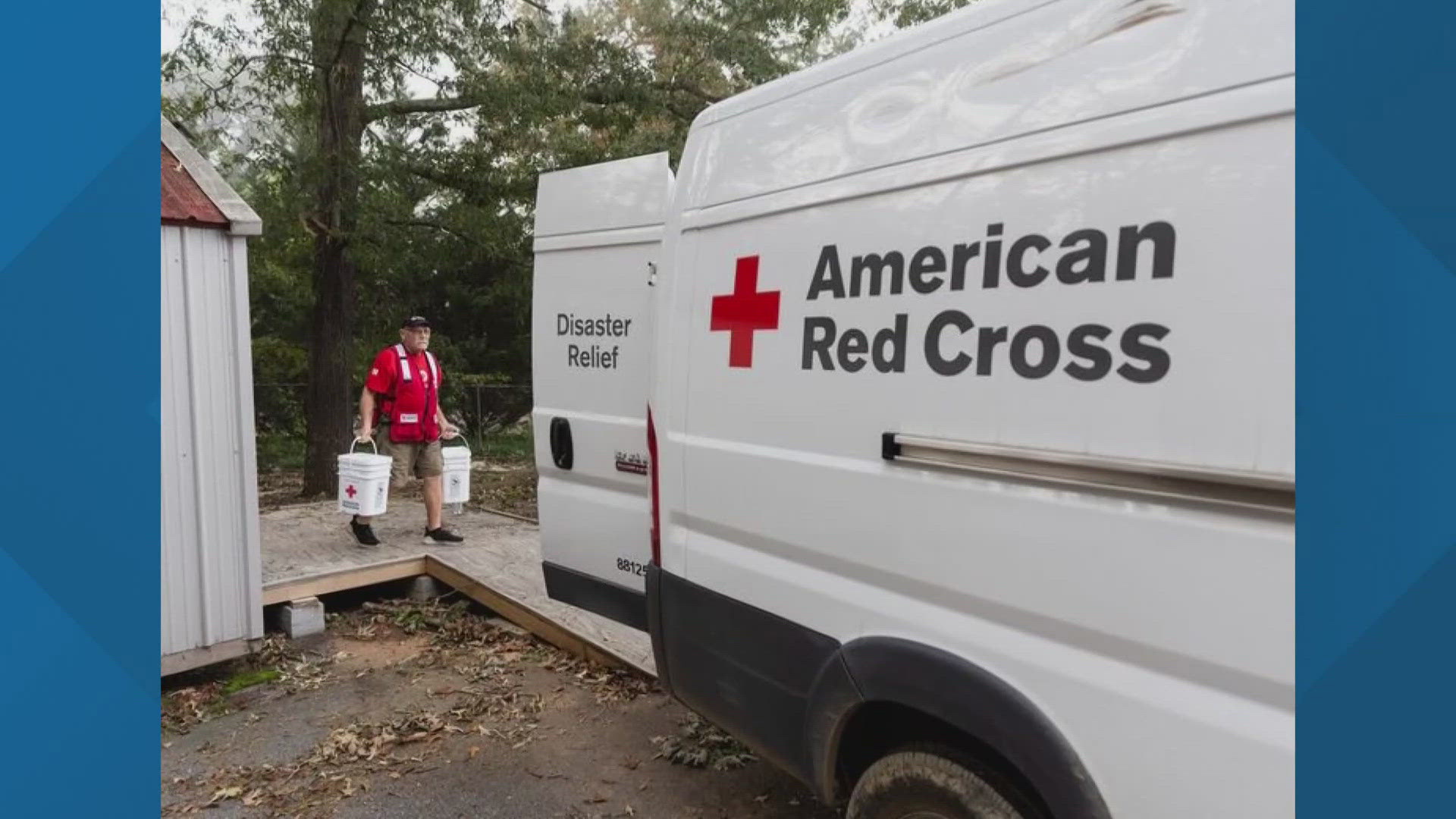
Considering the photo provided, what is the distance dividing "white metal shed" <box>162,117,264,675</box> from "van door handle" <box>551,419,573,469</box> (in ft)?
6.04

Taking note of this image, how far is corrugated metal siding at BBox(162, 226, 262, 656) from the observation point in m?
4.39

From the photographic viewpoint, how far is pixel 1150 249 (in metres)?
1.68

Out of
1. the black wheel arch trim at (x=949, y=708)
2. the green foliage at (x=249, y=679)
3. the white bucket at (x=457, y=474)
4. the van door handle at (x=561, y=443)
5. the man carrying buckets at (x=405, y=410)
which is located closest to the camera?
the black wheel arch trim at (x=949, y=708)

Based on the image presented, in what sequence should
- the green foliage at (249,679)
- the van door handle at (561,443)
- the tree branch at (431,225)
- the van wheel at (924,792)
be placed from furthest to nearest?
the tree branch at (431,225), the green foliage at (249,679), the van door handle at (561,443), the van wheel at (924,792)

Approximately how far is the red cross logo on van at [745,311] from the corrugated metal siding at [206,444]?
316cm

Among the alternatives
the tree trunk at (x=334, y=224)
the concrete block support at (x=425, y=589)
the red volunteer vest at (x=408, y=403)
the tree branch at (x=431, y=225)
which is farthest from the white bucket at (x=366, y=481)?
the tree branch at (x=431, y=225)

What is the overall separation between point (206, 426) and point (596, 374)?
90.7 inches

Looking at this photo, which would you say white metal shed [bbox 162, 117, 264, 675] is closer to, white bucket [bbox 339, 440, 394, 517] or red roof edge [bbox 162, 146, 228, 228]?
red roof edge [bbox 162, 146, 228, 228]

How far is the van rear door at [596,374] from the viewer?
11.4 ft

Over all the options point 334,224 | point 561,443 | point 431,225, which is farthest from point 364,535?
point 431,225

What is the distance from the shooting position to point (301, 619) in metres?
5.46

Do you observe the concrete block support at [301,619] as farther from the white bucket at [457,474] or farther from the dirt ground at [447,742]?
the white bucket at [457,474]
